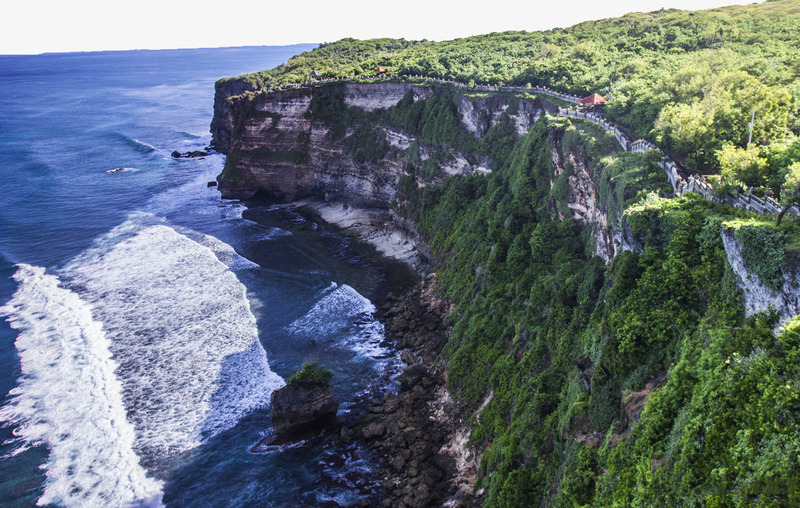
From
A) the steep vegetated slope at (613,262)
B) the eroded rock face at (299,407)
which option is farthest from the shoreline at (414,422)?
the steep vegetated slope at (613,262)

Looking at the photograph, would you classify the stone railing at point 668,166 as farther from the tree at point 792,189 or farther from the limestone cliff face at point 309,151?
the limestone cliff face at point 309,151

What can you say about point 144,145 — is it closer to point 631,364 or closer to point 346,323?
point 346,323

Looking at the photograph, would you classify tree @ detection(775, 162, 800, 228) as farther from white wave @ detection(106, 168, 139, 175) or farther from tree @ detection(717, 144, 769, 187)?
white wave @ detection(106, 168, 139, 175)

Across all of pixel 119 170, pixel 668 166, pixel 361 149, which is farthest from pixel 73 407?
pixel 119 170

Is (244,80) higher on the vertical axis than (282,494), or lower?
higher

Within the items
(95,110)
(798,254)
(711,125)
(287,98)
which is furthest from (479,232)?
(95,110)

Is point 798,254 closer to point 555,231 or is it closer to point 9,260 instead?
point 555,231

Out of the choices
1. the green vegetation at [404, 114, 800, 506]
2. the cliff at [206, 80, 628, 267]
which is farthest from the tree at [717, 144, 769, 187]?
the cliff at [206, 80, 628, 267]
